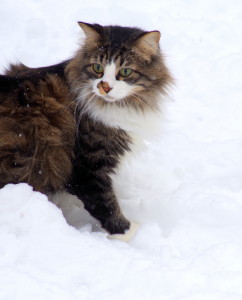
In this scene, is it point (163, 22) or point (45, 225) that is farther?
point (163, 22)

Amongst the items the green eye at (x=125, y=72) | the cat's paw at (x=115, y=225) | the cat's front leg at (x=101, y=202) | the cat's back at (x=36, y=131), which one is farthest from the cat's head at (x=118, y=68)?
the cat's paw at (x=115, y=225)

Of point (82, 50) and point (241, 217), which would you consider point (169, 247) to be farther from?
point (82, 50)

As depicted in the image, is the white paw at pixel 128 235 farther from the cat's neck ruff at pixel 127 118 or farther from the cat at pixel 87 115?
the cat's neck ruff at pixel 127 118

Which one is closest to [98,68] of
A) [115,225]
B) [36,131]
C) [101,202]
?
[36,131]

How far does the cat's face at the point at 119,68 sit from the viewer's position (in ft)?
9.61

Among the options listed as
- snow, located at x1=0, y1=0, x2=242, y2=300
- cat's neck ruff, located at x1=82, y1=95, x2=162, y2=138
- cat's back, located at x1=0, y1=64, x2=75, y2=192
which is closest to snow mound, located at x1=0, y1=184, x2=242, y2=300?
snow, located at x1=0, y1=0, x2=242, y2=300

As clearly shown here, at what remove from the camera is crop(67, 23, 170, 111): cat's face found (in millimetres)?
2928

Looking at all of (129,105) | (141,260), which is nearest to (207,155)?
(129,105)

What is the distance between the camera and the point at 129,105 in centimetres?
309

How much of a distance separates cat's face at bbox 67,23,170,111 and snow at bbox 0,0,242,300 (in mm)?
322

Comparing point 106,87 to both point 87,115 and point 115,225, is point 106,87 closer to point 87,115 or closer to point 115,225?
point 87,115

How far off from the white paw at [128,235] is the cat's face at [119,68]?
78 centimetres

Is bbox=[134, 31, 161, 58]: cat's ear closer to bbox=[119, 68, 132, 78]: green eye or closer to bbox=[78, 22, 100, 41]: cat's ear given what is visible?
bbox=[119, 68, 132, 78]: green eye

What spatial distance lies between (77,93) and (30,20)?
2.68 meters
